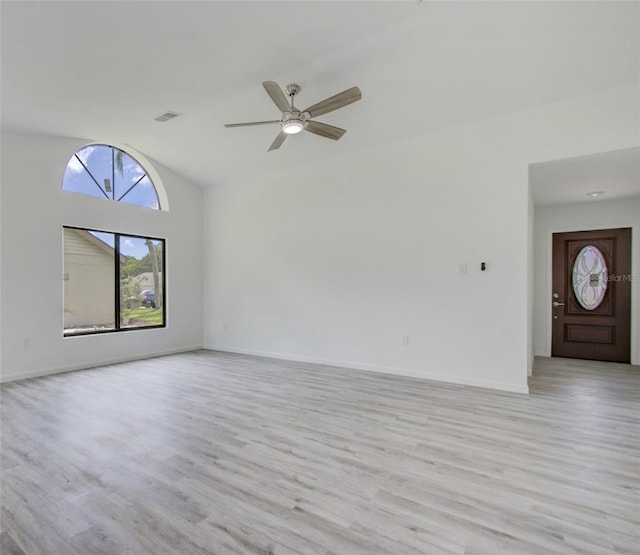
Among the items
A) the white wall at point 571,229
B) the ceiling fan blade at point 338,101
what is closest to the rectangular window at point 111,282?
the ceiling fan blade at point 338,101

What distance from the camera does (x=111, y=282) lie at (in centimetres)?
558

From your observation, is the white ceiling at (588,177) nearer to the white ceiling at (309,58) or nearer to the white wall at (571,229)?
the white wall at (571,229)

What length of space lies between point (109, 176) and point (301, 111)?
12.6 feet

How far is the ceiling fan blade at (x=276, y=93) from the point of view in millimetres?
2881

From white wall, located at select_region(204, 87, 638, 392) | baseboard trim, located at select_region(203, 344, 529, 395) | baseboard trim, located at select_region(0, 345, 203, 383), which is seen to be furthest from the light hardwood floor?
white wall, located at select_region(204, 87, 638, 392)

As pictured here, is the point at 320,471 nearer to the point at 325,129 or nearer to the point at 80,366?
the point at 325,129

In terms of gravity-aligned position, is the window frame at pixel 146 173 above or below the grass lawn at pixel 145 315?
above

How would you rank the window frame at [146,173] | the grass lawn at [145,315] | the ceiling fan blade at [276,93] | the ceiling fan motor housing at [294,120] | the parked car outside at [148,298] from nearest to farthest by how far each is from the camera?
the ceiling fan blade at [276,93]
the ceiling fan motor housing at [294,120]
the window frame at [146,173]
the grass lawn at [145,315]
the parked car outside at [148,298]

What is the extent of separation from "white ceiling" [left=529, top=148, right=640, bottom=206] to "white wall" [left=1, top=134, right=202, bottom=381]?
612cm

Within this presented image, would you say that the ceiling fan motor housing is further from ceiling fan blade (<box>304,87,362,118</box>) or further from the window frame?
the window frame

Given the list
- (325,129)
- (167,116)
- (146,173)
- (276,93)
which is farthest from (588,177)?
(146,173)

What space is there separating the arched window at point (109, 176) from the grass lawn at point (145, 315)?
1.82m

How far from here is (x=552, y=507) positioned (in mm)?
1869

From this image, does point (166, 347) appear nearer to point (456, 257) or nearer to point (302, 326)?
point (302, 326)
